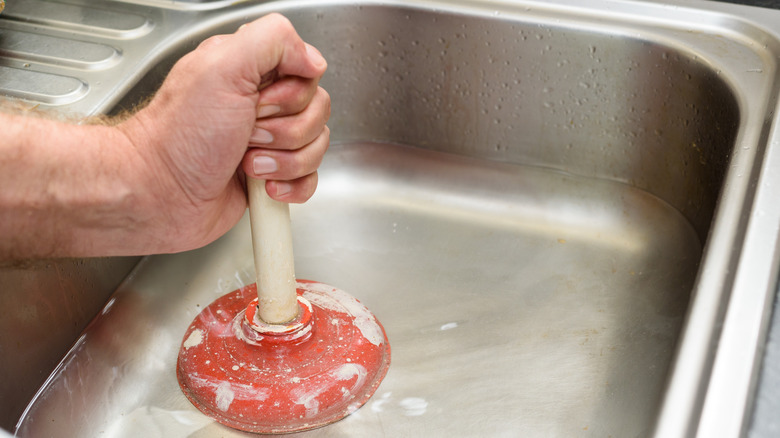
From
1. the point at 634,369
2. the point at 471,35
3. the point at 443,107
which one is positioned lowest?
the point at 634,369

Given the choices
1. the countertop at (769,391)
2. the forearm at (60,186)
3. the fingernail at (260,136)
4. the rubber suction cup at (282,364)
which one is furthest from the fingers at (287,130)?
the countertop at (769,391)

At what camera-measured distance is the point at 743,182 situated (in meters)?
0.67

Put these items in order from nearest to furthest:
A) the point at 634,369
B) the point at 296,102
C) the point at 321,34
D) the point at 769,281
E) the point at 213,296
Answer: the point at 769,281 < the point at 296,102 < the point at 634,369 < the point at 213,296 < the point at 321,34

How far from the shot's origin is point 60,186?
62cm

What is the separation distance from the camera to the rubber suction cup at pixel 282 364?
0.75 meters

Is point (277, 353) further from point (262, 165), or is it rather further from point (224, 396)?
point (262, 165)

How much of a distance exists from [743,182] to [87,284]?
680 mm

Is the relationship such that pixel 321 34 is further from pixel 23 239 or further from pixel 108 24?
pixel 23 239

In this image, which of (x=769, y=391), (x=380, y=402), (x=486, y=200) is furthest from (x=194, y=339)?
(x=769, y=391)

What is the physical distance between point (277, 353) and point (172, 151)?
0.26 metres

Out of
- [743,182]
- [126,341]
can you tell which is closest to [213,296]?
[126,341]

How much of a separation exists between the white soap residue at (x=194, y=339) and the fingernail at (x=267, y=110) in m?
0.30

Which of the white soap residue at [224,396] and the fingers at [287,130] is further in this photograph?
the white soap residue at [224,396]

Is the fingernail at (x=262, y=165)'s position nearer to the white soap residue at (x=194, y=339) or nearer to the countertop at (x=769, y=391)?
the white soap residue at (x=194, y=339)
